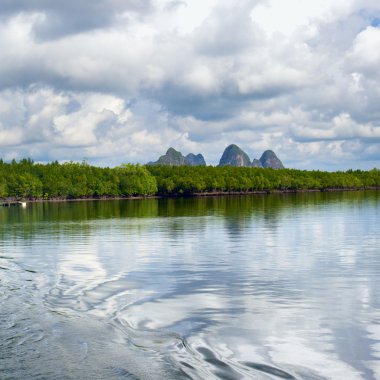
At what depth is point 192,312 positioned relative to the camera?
21484 mm

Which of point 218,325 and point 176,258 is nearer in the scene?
point 218,325

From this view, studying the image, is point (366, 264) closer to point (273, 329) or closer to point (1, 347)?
point (273, 329)

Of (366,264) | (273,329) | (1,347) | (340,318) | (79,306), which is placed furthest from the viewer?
(366,264)

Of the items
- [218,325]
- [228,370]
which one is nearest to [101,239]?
[218,325]

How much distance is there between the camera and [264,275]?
97.6 ft

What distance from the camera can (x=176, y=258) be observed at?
37.1 metres

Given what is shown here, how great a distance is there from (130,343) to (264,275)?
13725 mm

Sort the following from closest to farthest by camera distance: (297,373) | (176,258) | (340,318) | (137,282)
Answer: (297,373), (340,318), (137,282), (176,258)

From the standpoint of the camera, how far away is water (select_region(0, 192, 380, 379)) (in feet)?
49.9

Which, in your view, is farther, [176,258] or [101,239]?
[101,239]

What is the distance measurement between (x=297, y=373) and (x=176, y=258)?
22944 millimetres

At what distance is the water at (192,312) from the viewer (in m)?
15.2

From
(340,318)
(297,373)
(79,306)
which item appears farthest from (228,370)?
(79,306)

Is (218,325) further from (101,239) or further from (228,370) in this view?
(101,239)
